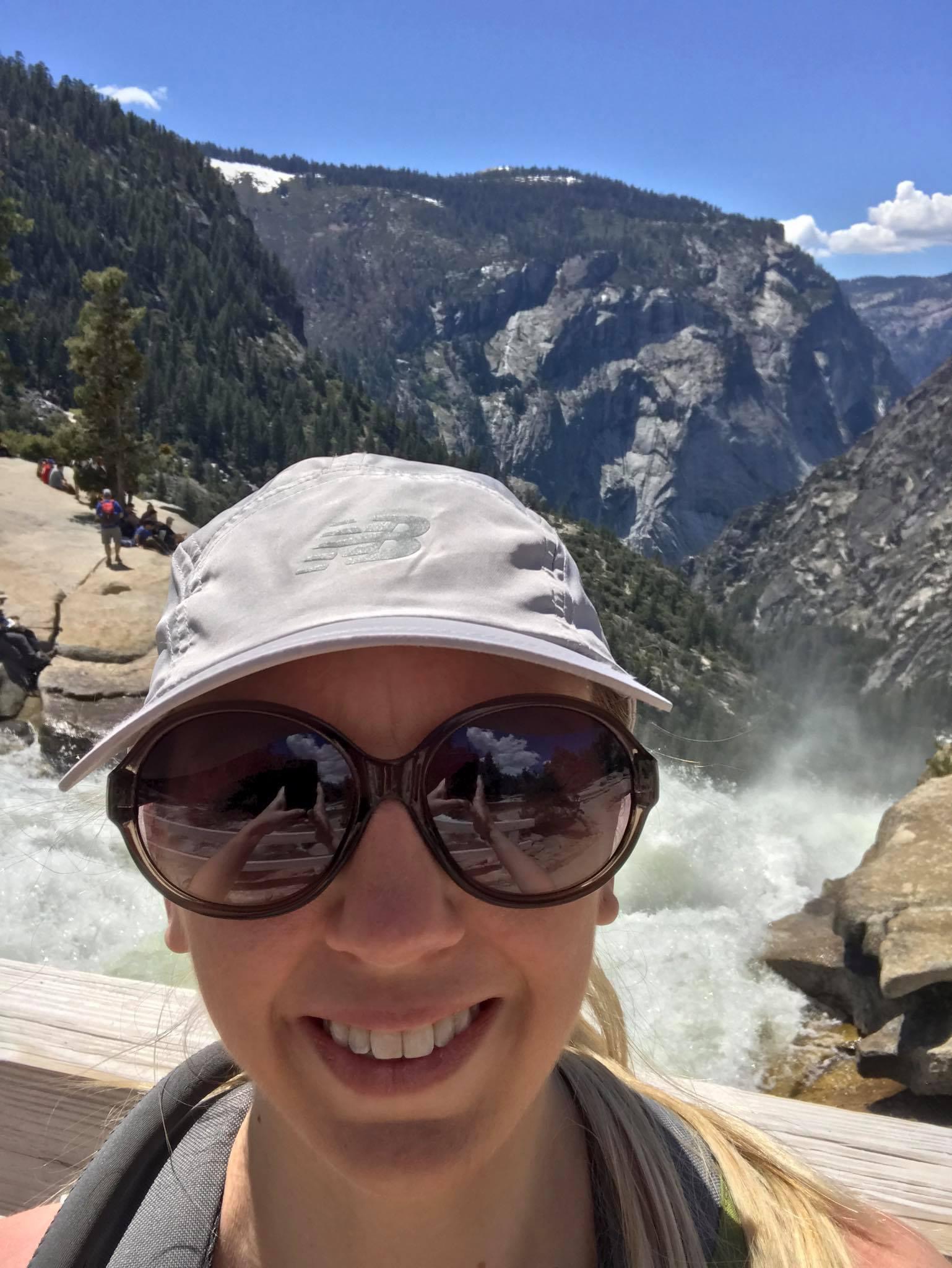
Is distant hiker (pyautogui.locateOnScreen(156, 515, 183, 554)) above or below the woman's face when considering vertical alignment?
above

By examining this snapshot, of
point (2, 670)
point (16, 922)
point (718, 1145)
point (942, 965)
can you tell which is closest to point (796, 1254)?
point (718, 1145)

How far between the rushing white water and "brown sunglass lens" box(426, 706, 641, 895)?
2.98 m

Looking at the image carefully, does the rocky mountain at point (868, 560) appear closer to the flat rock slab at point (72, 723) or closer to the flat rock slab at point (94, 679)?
the flat rock slab at point (94, 679)

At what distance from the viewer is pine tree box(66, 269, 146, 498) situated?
22375mm

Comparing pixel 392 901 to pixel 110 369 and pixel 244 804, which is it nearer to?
pixel 244 804

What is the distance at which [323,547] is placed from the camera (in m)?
1.07

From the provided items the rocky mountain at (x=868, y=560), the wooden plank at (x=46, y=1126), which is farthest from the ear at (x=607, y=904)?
the rocky mountain at (x=868, y=560)

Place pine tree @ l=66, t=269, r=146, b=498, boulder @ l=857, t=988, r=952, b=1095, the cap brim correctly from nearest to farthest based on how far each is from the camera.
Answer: the cap brim, boulder @ l=857, t=988, r=952, b=1095, pine tree @ l=66, t=269, r=146, b=498

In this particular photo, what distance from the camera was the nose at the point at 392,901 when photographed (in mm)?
1025

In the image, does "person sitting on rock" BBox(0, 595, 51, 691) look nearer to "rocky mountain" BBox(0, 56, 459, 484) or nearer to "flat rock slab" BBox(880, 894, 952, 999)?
"flat rock slab" BBox(880, 894, 952, 999)

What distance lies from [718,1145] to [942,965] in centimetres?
441

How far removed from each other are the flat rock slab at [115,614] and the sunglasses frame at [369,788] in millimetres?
12950

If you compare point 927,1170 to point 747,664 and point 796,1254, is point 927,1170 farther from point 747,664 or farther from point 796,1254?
point 747,664

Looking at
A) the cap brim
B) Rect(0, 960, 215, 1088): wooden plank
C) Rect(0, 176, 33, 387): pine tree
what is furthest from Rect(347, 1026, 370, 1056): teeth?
Rect(0, 176, 33, 387): pine tree
